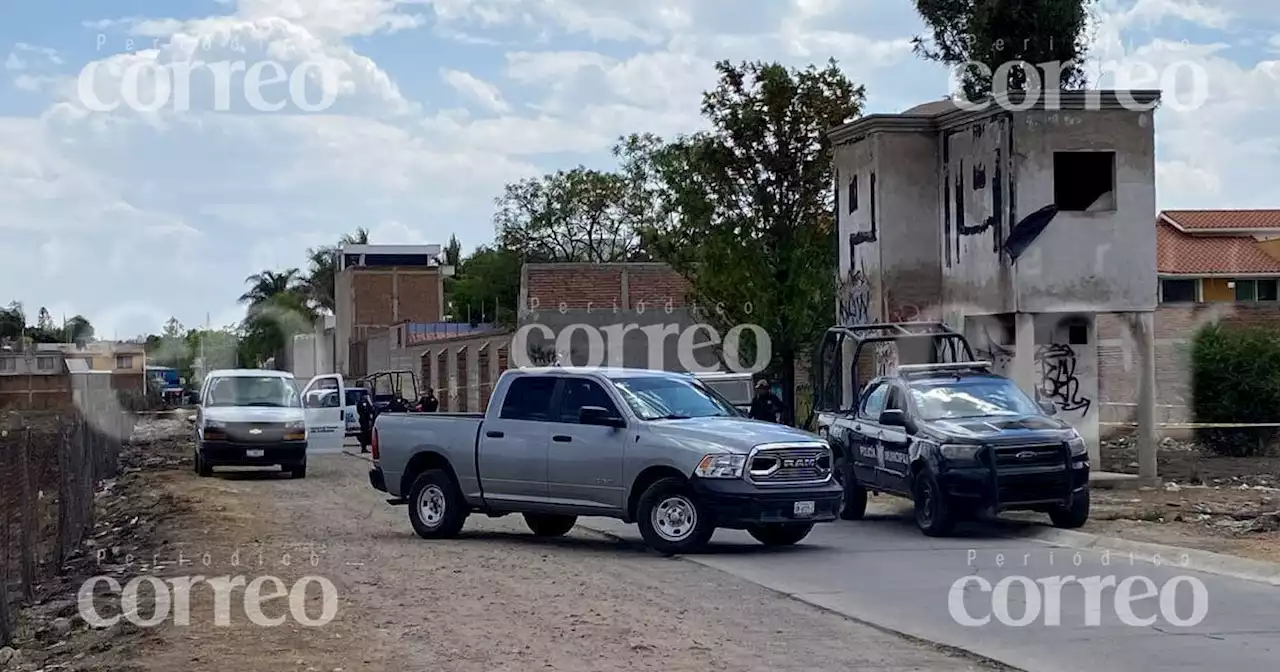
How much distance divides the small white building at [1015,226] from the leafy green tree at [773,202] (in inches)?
128

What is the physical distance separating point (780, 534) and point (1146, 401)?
10350 mm

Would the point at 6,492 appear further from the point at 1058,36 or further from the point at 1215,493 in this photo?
the point at 1058,36

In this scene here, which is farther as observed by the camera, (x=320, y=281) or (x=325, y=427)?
(x=320, y=281)

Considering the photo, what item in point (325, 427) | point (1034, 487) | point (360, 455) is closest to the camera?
point (1034, 487)

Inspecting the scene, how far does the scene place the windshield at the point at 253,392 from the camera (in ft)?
102

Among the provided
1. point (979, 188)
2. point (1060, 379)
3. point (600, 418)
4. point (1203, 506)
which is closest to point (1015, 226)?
point (979, 188)

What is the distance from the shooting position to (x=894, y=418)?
63.1 ft

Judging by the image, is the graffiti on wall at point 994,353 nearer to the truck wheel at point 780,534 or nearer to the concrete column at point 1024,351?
the concrete column at point 1024,351

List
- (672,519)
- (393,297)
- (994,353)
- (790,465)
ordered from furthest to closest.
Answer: (393,297), (994,353), (672,519), (790,465)

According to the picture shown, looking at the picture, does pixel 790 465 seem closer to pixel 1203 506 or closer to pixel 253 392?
pixel 1203 506

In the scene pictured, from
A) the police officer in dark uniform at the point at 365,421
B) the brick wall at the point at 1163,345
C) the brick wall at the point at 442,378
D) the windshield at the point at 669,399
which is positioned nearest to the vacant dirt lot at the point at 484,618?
the windshield at the point at 669,399

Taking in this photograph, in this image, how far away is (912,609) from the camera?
12.8m

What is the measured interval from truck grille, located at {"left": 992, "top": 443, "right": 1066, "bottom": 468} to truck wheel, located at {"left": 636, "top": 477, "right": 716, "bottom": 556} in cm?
363

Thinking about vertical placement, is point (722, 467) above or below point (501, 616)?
above
